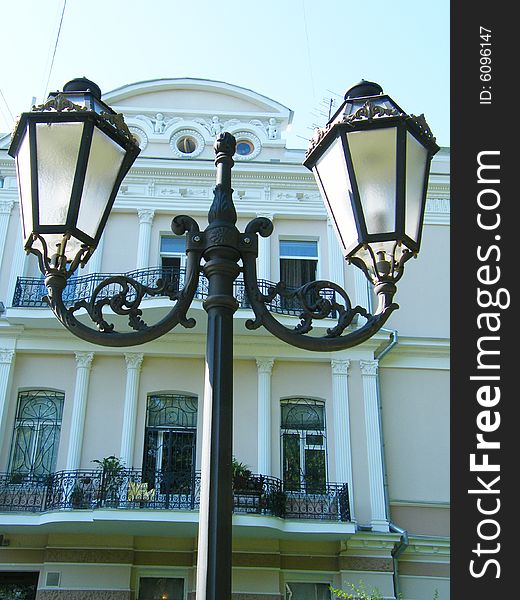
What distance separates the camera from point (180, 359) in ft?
53.4

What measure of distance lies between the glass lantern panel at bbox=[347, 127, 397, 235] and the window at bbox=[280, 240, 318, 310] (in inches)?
526

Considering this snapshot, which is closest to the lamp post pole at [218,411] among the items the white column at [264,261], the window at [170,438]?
the window at [170,438]

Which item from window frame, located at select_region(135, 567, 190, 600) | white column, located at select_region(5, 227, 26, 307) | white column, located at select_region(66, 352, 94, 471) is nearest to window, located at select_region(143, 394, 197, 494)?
white column, located at select_region(66, 352, 94, 471)

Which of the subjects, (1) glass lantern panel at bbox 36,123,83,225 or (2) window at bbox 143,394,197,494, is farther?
(2) window at bbox 143,394,197,494

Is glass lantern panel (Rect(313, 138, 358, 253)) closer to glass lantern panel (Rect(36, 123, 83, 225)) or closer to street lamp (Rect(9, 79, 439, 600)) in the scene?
street lamp (Rect(9, 79, 439, 600))

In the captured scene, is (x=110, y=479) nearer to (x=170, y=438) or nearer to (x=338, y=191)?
(x=170, y=438)

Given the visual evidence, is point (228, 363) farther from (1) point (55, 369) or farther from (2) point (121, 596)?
(1) point (55, 369)

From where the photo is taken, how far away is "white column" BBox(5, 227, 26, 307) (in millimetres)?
16453

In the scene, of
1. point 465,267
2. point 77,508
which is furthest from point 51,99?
point 77,508

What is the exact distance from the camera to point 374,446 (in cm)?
1559

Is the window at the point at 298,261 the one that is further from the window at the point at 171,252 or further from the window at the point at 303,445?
the window at the point at 303,445

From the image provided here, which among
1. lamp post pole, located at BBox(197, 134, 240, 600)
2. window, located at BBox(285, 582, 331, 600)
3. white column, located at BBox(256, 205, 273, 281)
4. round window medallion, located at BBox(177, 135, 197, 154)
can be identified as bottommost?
window, located at BBox(285, 582, 331, 600)

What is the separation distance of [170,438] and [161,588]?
288cm

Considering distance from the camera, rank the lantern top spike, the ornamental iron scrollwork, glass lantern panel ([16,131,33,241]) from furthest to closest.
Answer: the lantern top spike, glass lantern panel ([16,131,33,241]), the ornamental iron scrollwork
